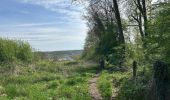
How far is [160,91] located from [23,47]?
3728cm

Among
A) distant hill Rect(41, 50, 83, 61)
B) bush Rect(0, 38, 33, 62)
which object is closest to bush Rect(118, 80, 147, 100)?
bush Rect(0, 38, 33, 62)

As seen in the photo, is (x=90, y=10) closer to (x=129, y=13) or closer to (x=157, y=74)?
(x=129, y=13)

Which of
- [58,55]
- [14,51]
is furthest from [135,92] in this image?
[58,55]

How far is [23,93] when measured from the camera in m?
18.8

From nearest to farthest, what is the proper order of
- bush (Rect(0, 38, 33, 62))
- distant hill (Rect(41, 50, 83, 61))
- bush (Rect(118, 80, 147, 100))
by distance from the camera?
bush (Rect(118, 80, 147, 100)) < bush (Rect(0, 38, 33, 62)) < distant hill (Rect(41, 50, 83, 61))

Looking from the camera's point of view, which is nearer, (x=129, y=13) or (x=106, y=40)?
(x=129, y=13)

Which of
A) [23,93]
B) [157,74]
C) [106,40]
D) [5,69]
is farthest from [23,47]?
[157,74]

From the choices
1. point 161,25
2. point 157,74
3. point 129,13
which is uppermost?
point 129,13

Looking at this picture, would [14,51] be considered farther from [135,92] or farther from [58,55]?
[58,55]

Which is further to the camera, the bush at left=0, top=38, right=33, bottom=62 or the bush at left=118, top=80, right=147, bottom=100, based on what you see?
the bush at left=0, top=38, right=33, bottom=62

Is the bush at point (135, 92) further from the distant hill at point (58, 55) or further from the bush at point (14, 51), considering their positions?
the distant hill at point (58, 55)

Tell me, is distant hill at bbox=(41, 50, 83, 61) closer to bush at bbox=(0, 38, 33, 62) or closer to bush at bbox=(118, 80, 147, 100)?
bush at bbox=(0, 38, 33, 62)

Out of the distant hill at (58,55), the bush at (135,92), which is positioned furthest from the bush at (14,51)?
the bush at (135,92)

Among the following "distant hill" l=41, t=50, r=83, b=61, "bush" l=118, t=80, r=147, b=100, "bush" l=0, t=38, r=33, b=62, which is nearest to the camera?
"bush" l=118, t=80, r=147, b=100
